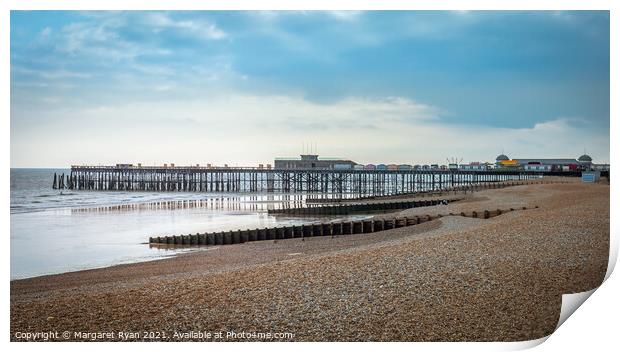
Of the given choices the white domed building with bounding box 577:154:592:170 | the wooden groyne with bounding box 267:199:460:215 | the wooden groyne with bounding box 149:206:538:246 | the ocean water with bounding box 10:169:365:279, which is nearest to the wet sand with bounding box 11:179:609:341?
the ocean water with bounding box 10:169:365:279

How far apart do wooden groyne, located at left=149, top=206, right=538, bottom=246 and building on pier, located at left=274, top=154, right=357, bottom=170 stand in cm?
4172

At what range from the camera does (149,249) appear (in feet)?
51.5

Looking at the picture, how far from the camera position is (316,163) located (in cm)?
6084

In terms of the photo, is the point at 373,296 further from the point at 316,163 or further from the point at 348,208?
the point at 316,163

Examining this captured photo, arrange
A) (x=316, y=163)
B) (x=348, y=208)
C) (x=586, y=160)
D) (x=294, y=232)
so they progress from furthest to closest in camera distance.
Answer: (x=316, y=163), (x=348, y=208), (x=586, y=160), (x=294, y=232)

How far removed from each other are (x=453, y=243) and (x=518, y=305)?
3.41 meters

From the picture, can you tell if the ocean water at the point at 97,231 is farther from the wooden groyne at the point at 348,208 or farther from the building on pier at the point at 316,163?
the building on pier at the point at 316,163

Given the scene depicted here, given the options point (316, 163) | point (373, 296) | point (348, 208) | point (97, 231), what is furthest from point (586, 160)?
point (316, 163)

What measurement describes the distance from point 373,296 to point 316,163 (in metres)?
54.2
